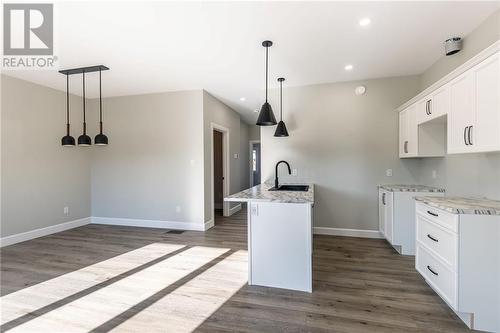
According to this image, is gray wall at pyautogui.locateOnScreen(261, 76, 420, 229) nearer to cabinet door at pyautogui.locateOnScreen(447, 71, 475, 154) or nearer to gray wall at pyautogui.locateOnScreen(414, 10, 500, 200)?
gray wall at pyautogui.locateOnScreen(414, 10, 500, 200)

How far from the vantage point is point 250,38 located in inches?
112

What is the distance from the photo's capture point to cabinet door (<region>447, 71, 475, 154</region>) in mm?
2246

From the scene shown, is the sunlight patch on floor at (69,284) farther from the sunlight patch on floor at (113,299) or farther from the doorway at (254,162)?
the doorway at (254,162)

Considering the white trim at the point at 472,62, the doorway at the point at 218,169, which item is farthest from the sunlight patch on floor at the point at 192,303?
the doorway at the point at 218,169

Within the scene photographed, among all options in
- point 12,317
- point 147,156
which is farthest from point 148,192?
point 12,317

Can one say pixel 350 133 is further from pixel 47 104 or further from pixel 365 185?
pixel 47 104

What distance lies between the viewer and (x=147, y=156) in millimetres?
5109

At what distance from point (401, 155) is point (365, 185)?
0.75 metres

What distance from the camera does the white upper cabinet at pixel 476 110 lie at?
76.9 inches

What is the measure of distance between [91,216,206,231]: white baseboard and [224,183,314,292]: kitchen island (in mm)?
2377

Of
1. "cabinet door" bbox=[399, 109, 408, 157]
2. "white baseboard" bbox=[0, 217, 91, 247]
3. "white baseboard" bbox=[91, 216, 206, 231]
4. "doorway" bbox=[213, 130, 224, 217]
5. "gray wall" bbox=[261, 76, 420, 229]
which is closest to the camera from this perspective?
"cabinet door" bbox=[399, 109, 408, 157]

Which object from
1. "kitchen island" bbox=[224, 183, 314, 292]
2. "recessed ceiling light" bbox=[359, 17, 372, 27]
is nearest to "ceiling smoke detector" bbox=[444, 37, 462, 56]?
"recessed ceiling light" bbox=[359, 17, 372, 27]

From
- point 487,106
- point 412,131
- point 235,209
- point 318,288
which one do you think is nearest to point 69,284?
point 318,288

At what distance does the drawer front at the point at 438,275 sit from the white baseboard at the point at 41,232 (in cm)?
590
